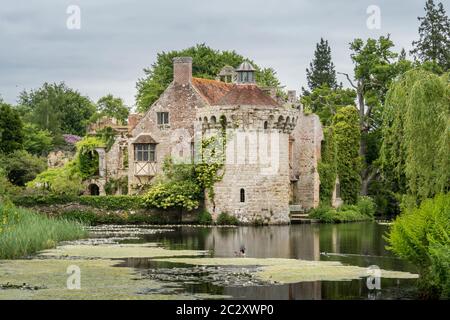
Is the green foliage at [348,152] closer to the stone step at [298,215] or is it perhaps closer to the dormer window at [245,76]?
the stone step at [298,215]

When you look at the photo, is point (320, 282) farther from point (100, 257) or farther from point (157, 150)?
point (157, 150)

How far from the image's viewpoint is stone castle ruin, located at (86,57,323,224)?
5031cm

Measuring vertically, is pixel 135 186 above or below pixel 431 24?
below

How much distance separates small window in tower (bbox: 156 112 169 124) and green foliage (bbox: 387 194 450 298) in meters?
34.9

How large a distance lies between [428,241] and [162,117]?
36523 mm

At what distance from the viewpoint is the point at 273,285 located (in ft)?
76.7

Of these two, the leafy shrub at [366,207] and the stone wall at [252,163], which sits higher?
the stone wall at [252,163]

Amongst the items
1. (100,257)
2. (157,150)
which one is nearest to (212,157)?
(157,150)

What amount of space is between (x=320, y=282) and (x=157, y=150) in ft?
114

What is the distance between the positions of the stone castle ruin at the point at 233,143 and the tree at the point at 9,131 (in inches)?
388

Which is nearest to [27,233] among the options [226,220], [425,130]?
[425,130]

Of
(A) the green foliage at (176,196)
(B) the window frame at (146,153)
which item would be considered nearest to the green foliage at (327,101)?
(B) the window frame at (146,153)

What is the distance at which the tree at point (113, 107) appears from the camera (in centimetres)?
9061

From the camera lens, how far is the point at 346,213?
188 ft
